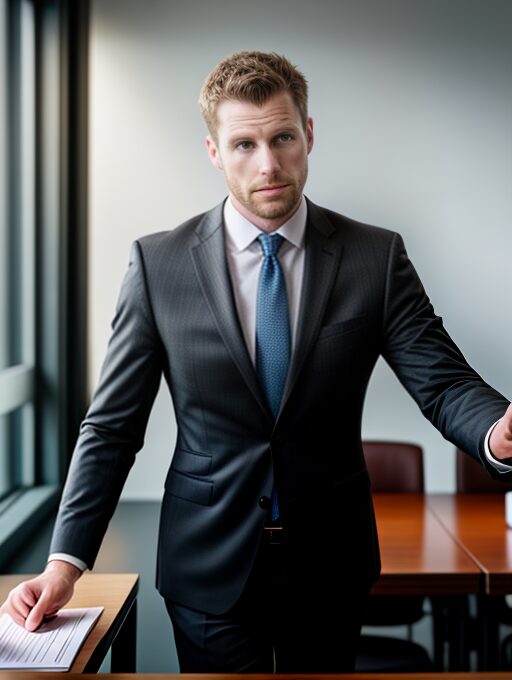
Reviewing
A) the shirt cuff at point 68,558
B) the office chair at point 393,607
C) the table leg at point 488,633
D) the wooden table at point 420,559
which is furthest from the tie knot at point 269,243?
the office chair at point 393,607

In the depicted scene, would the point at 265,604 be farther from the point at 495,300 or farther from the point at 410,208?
the point at 410,208

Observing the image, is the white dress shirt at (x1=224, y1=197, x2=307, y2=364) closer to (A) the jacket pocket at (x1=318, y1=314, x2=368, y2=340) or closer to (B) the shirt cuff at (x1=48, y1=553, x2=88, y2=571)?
(A) the jacket pocket at (x1=318, y1=314, x2=368, y2=340)

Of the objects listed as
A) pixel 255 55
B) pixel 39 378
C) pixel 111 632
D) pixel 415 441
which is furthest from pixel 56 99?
pixel 415 441

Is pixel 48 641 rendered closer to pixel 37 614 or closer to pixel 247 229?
pixel 37 614

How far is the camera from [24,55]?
2.24 meters

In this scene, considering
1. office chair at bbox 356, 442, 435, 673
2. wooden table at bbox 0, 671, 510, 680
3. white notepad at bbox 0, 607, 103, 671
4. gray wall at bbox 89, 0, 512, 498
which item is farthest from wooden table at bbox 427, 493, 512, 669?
white notepad at bbox 0, 607, 103, 671

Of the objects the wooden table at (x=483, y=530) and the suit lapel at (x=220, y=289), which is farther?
the wooden table at (x=483, y=530)

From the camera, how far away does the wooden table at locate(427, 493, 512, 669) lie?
2.05m

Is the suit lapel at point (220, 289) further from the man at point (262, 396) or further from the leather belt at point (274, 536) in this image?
the leather belt at point (274, 536)

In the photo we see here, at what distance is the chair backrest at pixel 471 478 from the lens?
2781 mm

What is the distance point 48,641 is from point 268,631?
0.37 metres

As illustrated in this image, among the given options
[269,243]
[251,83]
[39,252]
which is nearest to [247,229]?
[269,243]

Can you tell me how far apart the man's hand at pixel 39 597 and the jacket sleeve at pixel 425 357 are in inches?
25.0

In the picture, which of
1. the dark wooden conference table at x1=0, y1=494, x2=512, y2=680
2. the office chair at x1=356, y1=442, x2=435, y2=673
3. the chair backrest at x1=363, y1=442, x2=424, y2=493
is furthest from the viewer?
the chair backrest at x1=363, y1=442, x2=424, y2=493
